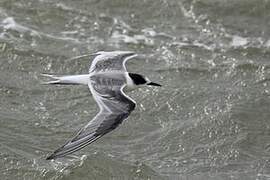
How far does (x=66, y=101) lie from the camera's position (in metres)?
7.46

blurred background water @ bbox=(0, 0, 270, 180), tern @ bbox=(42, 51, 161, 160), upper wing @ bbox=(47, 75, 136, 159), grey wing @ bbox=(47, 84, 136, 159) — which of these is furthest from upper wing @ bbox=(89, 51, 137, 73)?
grey wing @ bbox=(47, 84, 136, 159)

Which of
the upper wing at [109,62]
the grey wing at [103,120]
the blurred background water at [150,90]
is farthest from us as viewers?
the upper wing at [109,62]

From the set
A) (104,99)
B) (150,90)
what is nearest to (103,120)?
(104,99)

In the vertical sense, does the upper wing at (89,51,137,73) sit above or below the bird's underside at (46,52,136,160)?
below

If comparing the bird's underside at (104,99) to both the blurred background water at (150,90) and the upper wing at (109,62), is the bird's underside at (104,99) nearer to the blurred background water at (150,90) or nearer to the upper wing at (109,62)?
the upper wing at (109,62)

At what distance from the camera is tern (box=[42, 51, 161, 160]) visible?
5.41m

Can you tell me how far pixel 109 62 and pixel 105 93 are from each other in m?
1.08

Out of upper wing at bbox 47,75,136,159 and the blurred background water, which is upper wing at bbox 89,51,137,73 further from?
upper wing at bbox 47,75,136,159

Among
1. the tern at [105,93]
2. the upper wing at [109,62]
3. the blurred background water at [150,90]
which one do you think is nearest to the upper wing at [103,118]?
the tern at [105,93]

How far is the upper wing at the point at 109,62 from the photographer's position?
279 inches

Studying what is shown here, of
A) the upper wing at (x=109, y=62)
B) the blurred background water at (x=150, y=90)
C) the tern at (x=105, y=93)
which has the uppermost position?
the tern at (x=105, y=93)

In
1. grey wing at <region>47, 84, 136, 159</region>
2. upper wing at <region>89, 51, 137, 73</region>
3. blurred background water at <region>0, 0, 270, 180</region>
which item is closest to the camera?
grey wing at <region>47, 84, 136, 159</region>

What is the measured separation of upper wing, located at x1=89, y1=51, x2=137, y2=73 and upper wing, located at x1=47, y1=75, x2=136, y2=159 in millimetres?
776

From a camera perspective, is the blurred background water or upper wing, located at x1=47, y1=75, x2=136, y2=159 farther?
the blurred background water
